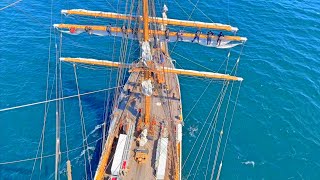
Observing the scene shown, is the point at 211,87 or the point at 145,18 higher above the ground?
the point at 145,18

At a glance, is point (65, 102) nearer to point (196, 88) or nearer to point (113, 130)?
point (113, 130)

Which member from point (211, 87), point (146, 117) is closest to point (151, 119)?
point (146, 117)

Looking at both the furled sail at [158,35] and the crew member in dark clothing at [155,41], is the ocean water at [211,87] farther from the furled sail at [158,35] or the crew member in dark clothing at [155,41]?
the furled sail at [158,35]

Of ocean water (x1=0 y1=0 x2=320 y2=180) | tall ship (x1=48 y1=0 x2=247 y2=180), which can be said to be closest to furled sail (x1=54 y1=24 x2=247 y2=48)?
tall ship (x1=48 y1=0 x2=247 y2=180)

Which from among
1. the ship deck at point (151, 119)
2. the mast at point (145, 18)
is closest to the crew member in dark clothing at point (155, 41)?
the ship deck at point (151, 119)

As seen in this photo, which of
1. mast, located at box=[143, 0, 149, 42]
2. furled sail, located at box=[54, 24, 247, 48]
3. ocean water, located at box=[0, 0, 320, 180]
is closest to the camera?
mast, located at box=[143, 0, 149, 42]

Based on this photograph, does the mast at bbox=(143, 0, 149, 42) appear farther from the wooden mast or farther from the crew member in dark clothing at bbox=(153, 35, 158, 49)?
the crew member in dark clothing at bbox=(153, 35, 158, 49)

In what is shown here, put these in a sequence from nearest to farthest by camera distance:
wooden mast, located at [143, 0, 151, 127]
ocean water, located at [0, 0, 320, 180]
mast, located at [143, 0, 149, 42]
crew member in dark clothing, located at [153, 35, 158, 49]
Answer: mast, located at [143, 0, 149, 42]
wooden mast, located at [143, 0, 151, 127]
ocean water, located at [0, 0, 320, 180]
crew member in dark clothing, located at [153, 35, 158, 49]

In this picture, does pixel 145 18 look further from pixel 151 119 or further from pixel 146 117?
pixel 151 119

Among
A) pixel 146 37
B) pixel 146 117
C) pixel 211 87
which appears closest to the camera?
pixel 146 37

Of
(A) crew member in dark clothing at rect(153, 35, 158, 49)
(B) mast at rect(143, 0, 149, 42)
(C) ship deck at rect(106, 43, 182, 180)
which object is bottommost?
(C) ship deck at rect(106, 43, 182, 180)
